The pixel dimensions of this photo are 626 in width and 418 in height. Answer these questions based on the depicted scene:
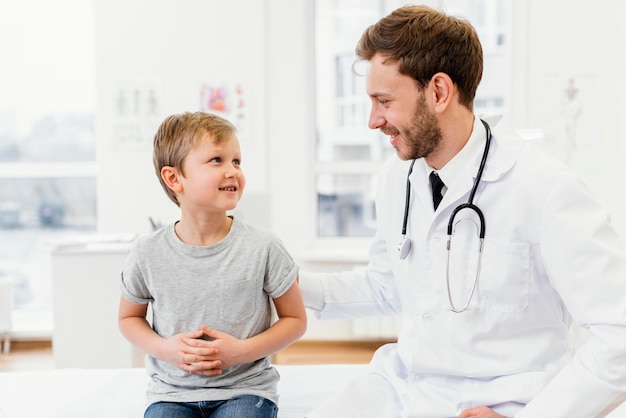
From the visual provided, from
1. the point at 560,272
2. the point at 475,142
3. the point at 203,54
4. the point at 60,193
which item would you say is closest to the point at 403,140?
the point at 475,142

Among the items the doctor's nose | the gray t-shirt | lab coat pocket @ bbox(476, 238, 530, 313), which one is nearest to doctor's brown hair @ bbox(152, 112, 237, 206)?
the gray t-shirt

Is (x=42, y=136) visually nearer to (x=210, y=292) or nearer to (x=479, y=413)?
(x=210, y=292)

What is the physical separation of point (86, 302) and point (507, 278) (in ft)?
6.99

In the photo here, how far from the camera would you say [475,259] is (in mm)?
1326

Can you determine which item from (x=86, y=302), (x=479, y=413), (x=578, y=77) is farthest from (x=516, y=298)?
(x=578, y=77)

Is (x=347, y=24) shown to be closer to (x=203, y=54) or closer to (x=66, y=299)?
(x=203, y=54)

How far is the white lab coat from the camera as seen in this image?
45.9 inches

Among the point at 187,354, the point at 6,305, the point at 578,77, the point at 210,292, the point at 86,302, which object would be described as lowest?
the point at 6,305

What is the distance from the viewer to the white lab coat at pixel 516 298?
3.83 feet

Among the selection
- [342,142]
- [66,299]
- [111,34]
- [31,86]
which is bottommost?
[66,299]

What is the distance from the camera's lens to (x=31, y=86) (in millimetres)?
4180

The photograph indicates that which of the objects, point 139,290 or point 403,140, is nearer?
point 403,140

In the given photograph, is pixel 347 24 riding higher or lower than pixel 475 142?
higher

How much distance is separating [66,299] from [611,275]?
237 cm
